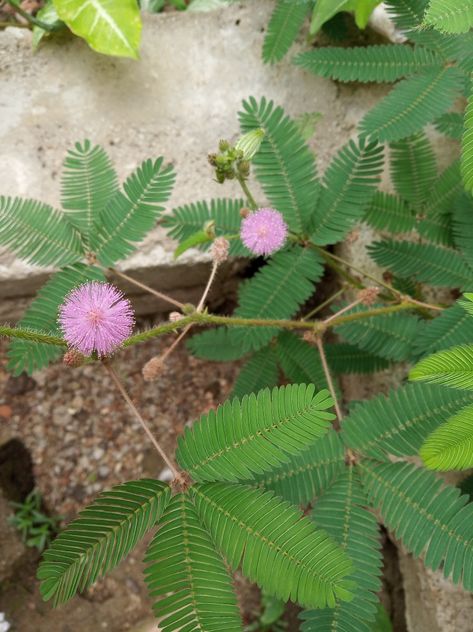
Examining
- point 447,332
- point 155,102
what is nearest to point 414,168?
point 447,332

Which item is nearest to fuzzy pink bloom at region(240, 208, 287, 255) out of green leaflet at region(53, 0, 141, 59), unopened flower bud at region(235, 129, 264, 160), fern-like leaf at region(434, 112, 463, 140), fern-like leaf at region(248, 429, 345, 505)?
unopened flower bud at region(235, 129, 264, 160)

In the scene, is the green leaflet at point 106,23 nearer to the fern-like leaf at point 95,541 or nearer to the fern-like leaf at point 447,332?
the fern-like leaf at point 447,332

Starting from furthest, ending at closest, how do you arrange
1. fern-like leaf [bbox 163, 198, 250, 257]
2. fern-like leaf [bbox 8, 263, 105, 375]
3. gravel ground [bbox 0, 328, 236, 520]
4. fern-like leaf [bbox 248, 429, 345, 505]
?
1. gravel ground [bbox 0, 328, 236, 520]
2. fern-like leaf [bbox 163, 198, 250, 257]
3. fern-like leaf [bbox 8, 263, 105, 375]
4. fern-like leaf [bbox 248, 429, 345, 505]

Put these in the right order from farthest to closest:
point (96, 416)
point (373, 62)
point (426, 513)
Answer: point (96, 416) → point (373, 62) → point (426, 513)

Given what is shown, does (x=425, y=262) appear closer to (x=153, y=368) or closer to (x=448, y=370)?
(x=448, y=370)

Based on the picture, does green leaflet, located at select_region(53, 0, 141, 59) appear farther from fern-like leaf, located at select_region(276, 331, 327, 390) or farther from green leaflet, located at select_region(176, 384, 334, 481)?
green leaflet, located at select_region(176, 384, 334, 481)

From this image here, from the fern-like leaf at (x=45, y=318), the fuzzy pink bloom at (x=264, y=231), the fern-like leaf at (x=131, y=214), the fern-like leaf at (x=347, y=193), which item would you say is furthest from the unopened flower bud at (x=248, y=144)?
the fern-like leaf at (x=45, y=318)
